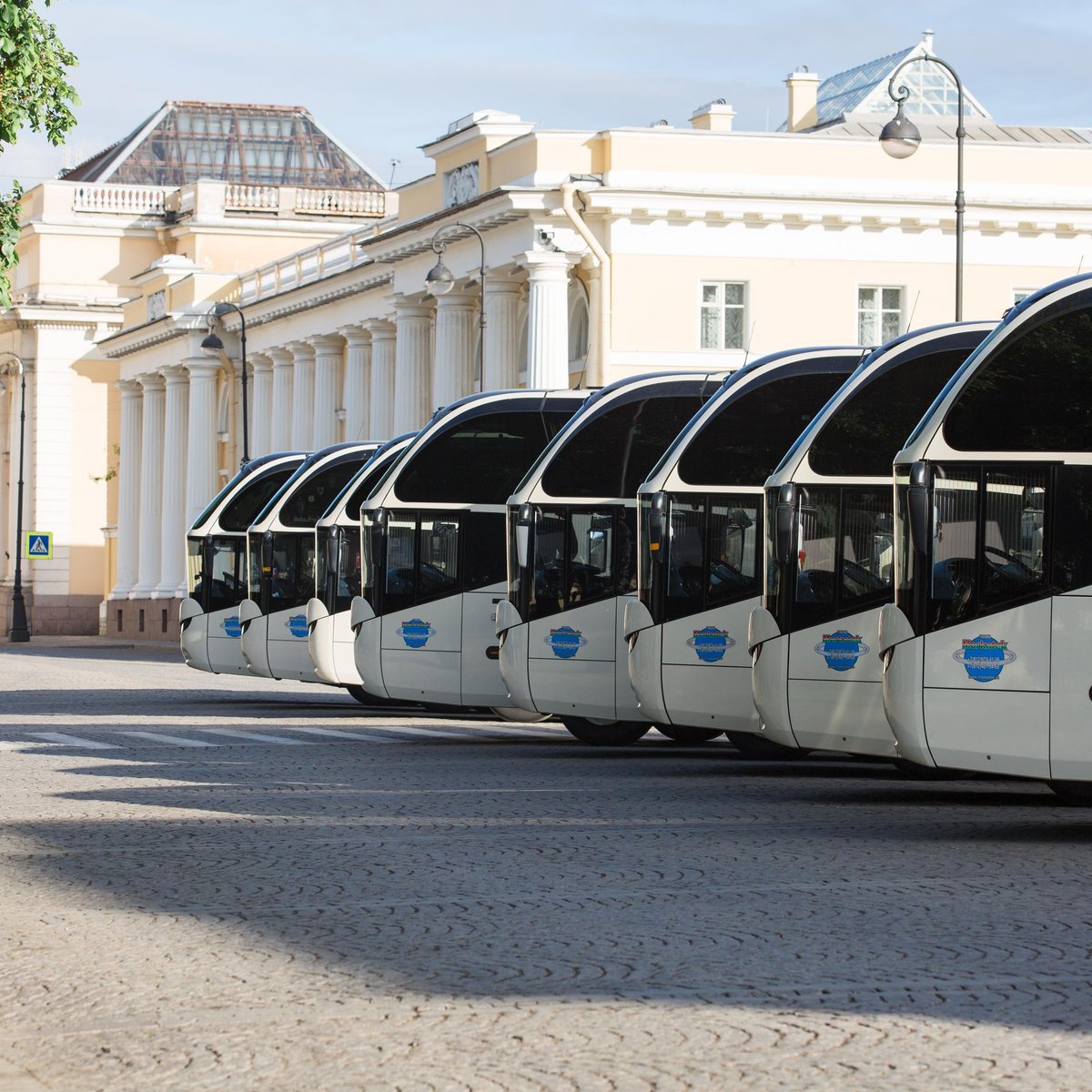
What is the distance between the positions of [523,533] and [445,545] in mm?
3116

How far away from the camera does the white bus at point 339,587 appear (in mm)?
30078

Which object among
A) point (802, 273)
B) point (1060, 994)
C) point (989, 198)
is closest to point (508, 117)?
point (802, 273)

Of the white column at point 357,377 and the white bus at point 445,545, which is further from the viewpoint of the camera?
the white column at point 357,377

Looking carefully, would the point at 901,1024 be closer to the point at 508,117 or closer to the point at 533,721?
the point at 533,721

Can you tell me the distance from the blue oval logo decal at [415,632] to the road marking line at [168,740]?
263 cm

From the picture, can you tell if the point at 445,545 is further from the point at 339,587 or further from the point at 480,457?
the point at 339,587

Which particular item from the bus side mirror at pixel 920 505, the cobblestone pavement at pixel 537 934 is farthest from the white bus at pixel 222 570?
the bus side mirror at pixel 920 505

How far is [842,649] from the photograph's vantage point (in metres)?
17.8

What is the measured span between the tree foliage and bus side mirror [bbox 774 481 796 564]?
38.8ft

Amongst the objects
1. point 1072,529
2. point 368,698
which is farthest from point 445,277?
point 1072,529

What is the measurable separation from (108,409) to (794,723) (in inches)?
3071

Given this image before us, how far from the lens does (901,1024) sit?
25.7ft

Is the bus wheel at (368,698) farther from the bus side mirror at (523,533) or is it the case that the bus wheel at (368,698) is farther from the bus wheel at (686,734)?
the bus side mirror at (523,533)

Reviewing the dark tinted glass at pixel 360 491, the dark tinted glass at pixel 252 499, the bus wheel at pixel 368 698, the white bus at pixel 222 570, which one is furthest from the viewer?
the dark tinted glass at pixel 252 499
